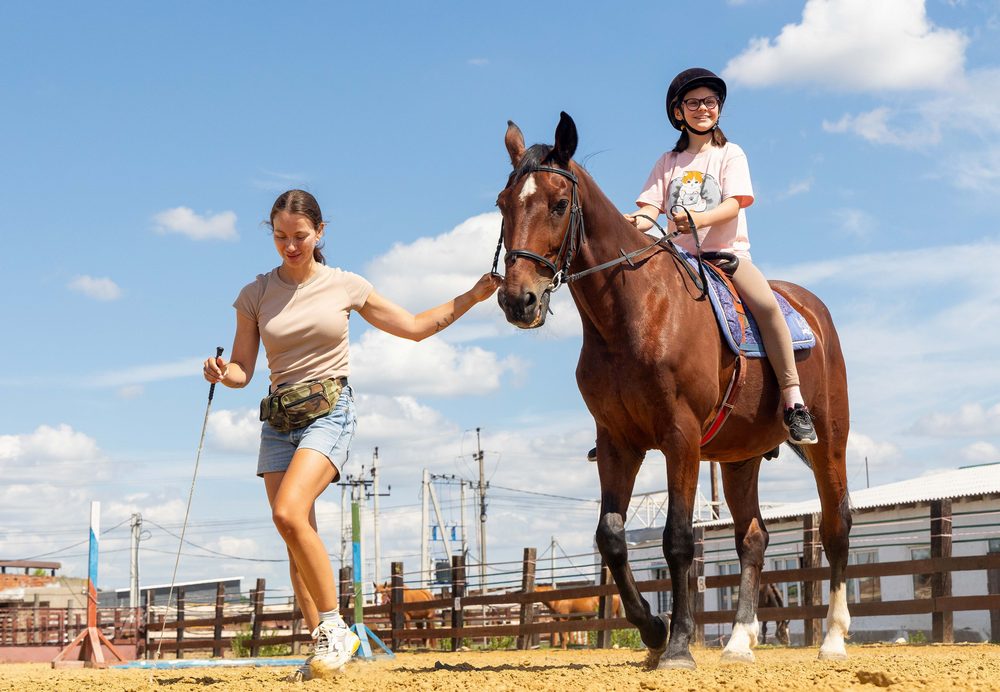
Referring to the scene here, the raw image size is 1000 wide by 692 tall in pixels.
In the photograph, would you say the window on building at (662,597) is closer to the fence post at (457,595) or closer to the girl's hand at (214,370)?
the fence post at (457,595)

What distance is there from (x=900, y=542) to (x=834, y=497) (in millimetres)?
18961

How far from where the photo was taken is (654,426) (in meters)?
5.89

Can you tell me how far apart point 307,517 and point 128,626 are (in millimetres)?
26302

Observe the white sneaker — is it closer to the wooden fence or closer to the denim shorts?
the denim shorts

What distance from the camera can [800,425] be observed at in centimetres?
659

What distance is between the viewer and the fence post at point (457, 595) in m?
19.1

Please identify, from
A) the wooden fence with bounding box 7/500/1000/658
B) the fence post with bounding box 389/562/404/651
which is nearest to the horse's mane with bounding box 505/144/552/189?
the wooden fence with bounding box 7/500/1000/658

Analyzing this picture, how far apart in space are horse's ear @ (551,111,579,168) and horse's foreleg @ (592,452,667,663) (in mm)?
1565

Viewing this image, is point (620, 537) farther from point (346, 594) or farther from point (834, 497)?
point (346, 594)

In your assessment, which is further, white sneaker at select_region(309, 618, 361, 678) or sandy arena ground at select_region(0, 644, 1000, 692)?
white sneaker at select_region(309, 618, 361, 678)

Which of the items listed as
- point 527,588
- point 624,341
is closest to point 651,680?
point 624,341

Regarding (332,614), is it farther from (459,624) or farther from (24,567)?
(24,567)

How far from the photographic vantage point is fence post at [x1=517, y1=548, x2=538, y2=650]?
720 inches

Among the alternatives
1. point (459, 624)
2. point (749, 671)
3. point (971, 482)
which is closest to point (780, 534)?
point (971, 482)
